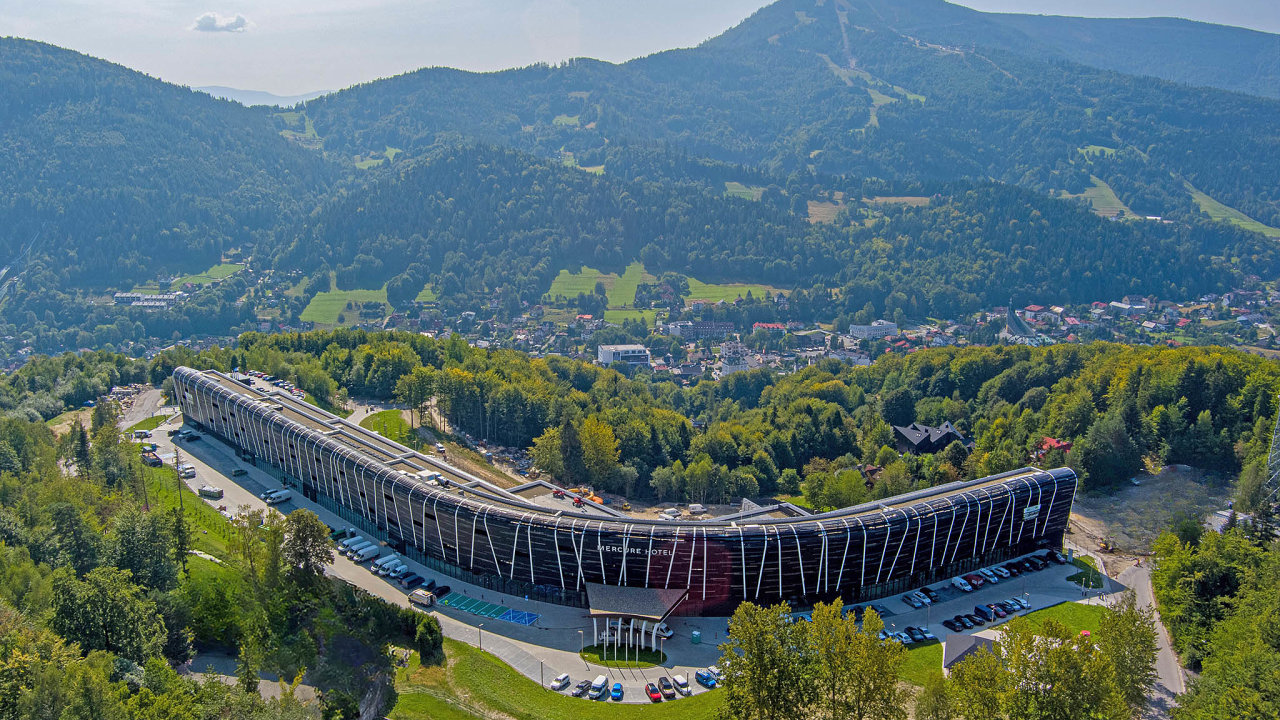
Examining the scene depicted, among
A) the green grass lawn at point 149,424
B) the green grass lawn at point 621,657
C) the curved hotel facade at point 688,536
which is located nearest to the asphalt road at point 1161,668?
the curved hotel facade at point 688,536

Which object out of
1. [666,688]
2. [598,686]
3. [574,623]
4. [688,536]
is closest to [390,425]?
[574,623]

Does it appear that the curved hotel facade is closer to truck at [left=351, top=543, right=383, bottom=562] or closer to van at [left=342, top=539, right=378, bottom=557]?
van at [left=342, top=539, right=378, bottom=557]

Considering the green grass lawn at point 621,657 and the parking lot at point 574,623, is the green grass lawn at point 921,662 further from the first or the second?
the green grass lawn at point 621,657

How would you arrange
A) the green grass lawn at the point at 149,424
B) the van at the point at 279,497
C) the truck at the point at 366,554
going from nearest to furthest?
the truck at the point at 366,554 < the van at the point at 279,497 < the green grass lawn at the point at 149,424

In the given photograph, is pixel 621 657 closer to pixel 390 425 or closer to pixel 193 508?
pixel 193 508

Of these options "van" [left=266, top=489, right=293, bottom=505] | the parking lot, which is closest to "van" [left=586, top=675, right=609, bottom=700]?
Answer: the parking lot
